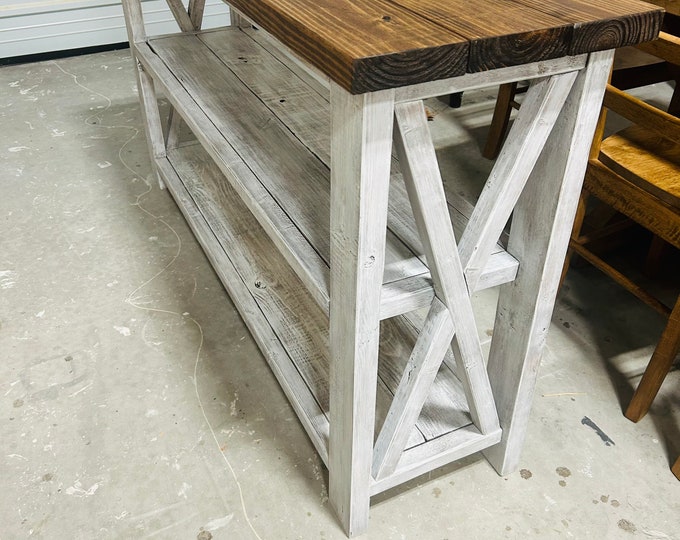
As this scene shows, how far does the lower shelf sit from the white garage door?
1.98 meters

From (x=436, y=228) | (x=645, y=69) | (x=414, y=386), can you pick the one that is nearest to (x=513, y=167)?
(x=436, y=228)

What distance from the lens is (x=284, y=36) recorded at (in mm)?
1021

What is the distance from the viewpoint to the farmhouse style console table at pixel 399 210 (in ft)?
3.03

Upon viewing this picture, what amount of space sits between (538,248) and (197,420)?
3.36ft

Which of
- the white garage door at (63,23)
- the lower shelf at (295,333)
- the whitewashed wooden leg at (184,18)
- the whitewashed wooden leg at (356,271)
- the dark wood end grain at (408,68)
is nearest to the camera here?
the dark wood end grain at (408,68)

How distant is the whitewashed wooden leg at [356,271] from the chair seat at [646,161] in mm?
954

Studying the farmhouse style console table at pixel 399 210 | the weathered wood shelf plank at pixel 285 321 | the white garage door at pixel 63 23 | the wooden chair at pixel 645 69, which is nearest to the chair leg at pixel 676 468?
the farmhouse style console table at pixel 399 210

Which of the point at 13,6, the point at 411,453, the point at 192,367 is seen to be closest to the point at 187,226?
the point at 192,367

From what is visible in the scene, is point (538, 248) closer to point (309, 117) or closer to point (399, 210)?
point (399, 210)

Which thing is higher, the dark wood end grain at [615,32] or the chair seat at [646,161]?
the dark wood end grain at [615,32]

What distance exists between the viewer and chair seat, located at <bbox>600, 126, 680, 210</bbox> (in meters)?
1.64

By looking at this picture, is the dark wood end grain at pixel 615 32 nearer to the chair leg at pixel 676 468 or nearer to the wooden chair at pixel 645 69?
the chair leg at pixel 676 468

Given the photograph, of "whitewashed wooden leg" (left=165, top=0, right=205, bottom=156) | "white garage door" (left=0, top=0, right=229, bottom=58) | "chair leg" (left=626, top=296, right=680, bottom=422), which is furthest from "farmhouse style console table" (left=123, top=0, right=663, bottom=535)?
"white garage door" (left=0, top=0, right=229, bottom=58)

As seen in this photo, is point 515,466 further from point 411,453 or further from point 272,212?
point 272,212
